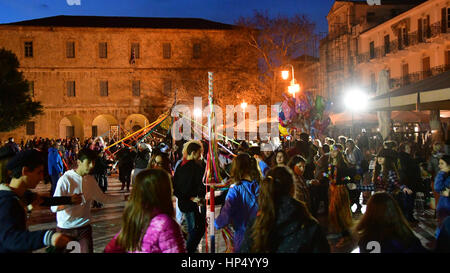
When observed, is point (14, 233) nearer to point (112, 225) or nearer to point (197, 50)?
point (112, 225)

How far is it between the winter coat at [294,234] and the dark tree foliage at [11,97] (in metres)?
36.5

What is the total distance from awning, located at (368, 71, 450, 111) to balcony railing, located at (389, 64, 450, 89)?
2037 cm

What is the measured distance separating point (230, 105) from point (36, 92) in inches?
796

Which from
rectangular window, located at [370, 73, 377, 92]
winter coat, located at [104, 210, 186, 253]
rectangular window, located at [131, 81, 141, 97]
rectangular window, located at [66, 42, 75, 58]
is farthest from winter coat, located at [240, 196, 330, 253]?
rectangular window, located at [66, 42, 75, 58]

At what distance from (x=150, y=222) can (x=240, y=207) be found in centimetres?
175

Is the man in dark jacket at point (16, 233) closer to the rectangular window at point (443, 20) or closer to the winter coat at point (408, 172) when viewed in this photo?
the winter coat at point (408, 172)

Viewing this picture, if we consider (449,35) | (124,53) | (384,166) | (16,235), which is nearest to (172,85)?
(124,53)

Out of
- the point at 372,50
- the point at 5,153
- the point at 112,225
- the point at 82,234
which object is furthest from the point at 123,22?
the point at 5,153

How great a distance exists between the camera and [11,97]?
3550 cm

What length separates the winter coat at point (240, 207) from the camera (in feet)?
14.3

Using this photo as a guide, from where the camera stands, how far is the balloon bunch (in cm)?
1459

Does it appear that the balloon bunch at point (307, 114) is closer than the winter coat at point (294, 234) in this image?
No

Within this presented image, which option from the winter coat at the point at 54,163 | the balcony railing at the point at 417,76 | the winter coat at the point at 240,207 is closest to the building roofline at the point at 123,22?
the balcony railing at the point at 417,76

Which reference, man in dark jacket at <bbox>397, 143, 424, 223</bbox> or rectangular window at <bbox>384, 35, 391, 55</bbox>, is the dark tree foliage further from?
man in dark jacket at <bbox>397, 143, 424, 223</bbox>
